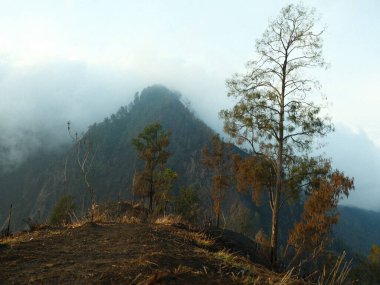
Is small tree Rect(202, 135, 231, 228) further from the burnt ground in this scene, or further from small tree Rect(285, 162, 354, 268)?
the burnt ground

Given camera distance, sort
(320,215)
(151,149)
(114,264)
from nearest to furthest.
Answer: (114,264) < (320,215) < (151,149)

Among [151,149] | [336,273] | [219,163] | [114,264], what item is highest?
[151,149]

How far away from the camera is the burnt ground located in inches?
191

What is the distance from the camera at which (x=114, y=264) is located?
18.5 feet

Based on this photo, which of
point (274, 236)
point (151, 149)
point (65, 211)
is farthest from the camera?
point (151, 149)

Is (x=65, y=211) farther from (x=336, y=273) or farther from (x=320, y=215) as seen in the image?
(x=320, y=215)

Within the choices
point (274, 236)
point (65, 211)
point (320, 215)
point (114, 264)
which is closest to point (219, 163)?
point (320, 215)

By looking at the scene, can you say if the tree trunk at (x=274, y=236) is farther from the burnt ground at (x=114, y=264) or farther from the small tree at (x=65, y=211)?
the burnt ground at (x=114, y=264)

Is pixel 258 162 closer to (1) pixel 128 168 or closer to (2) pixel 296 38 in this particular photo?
(2) pixel 296 38

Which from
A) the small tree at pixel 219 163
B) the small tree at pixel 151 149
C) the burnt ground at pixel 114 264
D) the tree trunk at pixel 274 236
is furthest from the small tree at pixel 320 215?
the burnt ground at pixel 114 264

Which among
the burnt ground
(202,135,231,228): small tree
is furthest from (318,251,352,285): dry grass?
(202,135,231,228): small tree

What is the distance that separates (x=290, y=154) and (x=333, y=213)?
11.7 meters

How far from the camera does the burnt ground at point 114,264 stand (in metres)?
4.86

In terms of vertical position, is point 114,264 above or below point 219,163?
below
